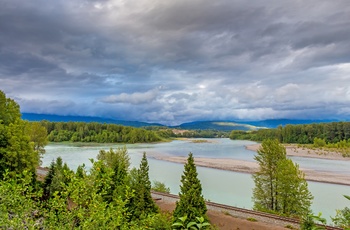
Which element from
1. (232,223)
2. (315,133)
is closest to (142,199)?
(232,223)

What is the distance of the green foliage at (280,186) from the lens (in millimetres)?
28234

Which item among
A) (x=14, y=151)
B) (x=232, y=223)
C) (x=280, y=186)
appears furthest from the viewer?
(x=280, y=186)

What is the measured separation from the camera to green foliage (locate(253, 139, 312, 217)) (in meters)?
28.2

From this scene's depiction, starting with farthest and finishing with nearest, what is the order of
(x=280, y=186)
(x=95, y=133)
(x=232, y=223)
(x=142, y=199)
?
(x=95, y=133)
(x=280, y=186)
(x=232, y=223)
(x=142, y=199)

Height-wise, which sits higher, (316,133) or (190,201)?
(316,133)

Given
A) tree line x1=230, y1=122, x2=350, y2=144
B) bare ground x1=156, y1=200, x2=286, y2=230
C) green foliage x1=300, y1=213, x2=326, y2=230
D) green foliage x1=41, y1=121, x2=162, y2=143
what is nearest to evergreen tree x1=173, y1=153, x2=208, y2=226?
bare ground x1=156, y1=200, x2=286, y2=230

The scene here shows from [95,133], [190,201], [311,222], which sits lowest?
[190,201]

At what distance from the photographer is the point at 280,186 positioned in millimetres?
29172

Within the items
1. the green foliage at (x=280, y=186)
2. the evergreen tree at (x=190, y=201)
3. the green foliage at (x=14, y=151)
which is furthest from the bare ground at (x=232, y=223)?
the green foliage at (x=14, y=151)

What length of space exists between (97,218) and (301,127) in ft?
508

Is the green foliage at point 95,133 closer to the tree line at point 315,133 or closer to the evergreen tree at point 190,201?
the tree line at point 315,133

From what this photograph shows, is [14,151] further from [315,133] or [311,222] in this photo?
[315,133]

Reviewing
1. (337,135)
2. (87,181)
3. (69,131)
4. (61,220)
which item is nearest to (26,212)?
(61,220)

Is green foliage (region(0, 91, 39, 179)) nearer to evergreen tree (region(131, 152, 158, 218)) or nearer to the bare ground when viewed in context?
evergreen tree (region(131, 152, 158, 218))
